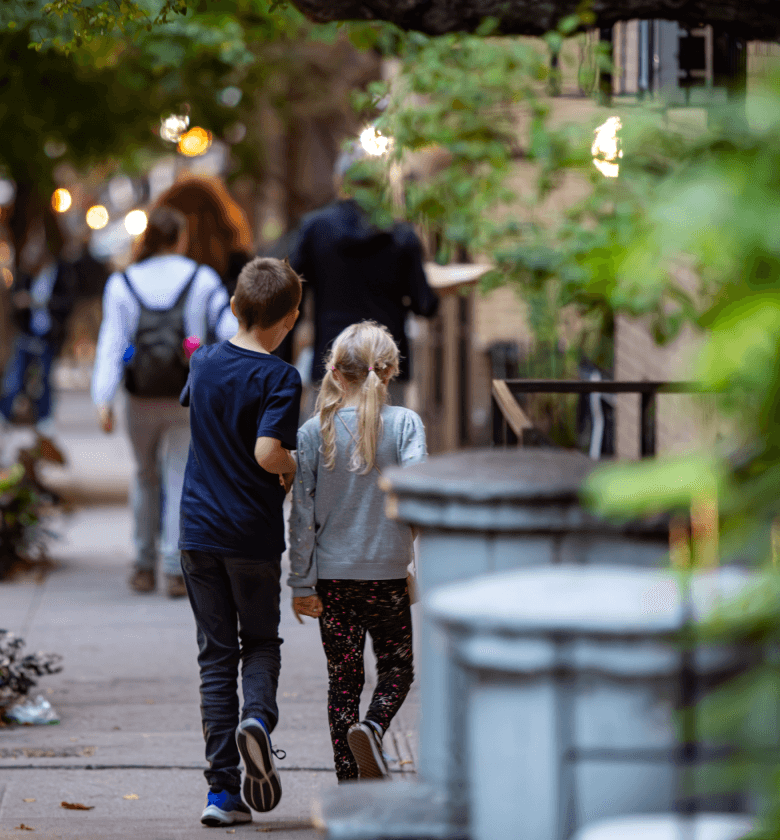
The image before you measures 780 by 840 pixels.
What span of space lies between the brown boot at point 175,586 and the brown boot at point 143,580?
0.60 feet

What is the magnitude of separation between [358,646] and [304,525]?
44cm

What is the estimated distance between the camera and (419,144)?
7.45m

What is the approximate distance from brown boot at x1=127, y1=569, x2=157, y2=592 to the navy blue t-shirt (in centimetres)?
361

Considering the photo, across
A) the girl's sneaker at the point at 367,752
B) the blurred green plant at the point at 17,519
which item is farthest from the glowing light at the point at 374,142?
the girl's sneaker at the point at 367,752

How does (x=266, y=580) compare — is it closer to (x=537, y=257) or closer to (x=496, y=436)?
(x=496, y=436)

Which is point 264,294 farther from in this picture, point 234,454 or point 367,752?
point 367,752

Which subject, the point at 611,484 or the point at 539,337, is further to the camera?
the point at 539,337

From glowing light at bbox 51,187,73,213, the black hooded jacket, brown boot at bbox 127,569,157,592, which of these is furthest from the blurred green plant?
glowing light at bbox 51,187,73,213

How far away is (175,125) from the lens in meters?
10.2

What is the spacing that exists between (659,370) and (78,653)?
12.8 ft

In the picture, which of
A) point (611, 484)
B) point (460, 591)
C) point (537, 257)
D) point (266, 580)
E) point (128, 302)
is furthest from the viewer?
point (537, 257)

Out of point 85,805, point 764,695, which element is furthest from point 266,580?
point 764,695

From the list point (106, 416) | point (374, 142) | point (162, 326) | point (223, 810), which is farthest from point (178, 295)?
point (223, 810)

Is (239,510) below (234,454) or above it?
below
